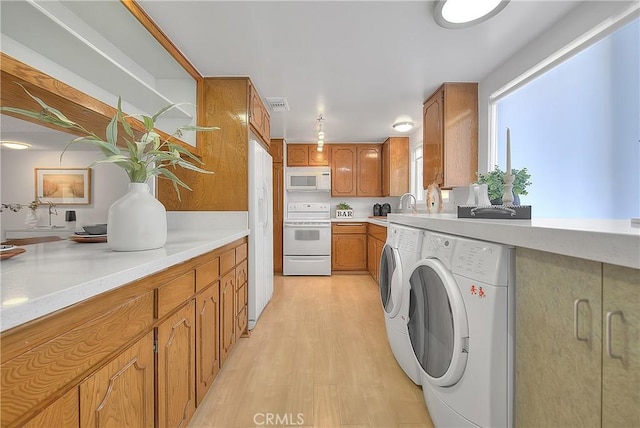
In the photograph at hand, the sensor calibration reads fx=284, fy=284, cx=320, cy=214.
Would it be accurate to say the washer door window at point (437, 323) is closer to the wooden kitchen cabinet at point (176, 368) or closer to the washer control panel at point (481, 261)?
the washer control panel at point (481, 261)

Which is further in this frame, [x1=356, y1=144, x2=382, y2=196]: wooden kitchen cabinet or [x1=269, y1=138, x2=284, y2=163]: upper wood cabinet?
[x1=356, y1=144, x2=382, y2=196]: wooden kitchen cabinet

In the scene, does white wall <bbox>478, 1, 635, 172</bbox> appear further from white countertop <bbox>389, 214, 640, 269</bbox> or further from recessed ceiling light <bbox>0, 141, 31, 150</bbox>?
recessed ceiling light <bbox>0, 141, 31, 150</bbox>

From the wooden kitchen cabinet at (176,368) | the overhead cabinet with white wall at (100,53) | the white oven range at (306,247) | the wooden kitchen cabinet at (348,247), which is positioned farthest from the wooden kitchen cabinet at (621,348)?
the wooden kitchen cabinet at (348,247)

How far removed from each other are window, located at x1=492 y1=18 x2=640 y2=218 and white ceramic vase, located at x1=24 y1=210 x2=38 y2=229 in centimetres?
316

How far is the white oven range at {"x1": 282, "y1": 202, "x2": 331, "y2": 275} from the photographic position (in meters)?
4.52

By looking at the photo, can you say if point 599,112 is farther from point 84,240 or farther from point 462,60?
point 84,240

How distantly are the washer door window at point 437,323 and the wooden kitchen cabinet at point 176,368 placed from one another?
3.64 feet

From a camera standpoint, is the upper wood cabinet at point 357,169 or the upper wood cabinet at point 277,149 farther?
the upper wood cabinet at point 357,169

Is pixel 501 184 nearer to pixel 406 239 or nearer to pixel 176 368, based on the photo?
pixel 406 239

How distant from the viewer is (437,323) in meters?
1.29

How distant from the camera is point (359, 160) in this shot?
5.03 m

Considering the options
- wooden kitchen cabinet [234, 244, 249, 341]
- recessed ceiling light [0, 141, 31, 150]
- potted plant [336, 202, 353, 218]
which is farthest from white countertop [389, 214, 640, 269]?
potted plant [336, 202, 353, 218]

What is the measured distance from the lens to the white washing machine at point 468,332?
3.28 feet

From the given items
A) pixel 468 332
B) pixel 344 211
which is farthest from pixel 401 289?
pixel 344 211
